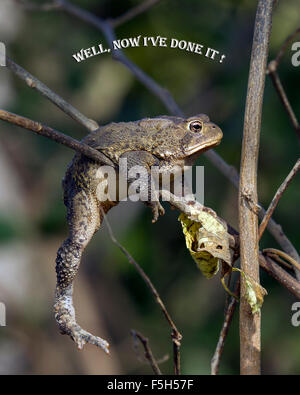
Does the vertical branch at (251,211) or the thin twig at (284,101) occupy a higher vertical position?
the thin twig at (284,101)

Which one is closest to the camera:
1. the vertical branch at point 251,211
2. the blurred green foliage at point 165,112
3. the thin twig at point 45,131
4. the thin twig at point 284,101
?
the thin twig at point 45,131

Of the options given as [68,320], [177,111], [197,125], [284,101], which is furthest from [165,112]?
[68,320]

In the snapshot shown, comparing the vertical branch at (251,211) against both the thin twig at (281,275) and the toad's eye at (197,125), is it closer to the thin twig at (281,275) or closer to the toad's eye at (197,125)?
the thin twig at (281,275)

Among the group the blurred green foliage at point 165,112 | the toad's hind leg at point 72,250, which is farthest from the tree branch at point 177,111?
the blurred green foliage at point 165,112

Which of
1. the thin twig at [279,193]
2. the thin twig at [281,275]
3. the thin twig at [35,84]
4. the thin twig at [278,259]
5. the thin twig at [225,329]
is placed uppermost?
the thin twig at [35,84]

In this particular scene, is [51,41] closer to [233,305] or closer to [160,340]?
[160,340]

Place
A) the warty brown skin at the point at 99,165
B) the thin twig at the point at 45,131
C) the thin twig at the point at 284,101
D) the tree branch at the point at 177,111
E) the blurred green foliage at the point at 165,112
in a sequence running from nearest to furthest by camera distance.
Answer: the thin twig at the point at 45,131, the warty brown skin at the point at 99,165, the tree branch at the point at 177,111, the thin twig at the point at 284,101, the blurred green foliage at the point at 165,112

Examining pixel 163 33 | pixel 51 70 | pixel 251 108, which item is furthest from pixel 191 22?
pixel 251 108
